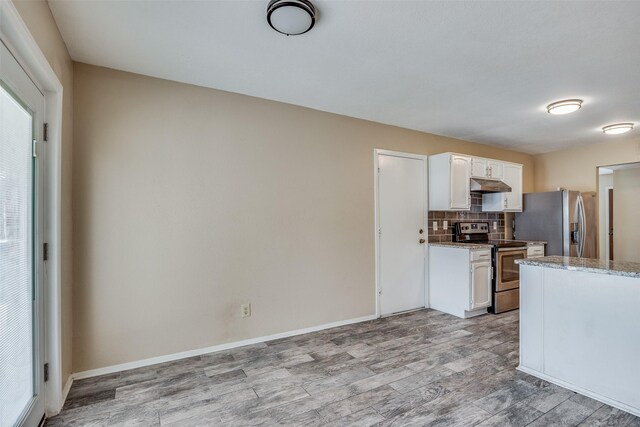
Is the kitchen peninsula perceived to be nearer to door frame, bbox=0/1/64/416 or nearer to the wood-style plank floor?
the wood-style plank floor

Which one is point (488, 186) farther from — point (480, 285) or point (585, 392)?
point (585, 392)

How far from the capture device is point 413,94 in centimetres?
321

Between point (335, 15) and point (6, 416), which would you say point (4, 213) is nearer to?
point (6, 416)

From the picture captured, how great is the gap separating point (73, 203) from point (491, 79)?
11.9 feet

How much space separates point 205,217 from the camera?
9.82 ft

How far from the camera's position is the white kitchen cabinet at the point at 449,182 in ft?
14.2

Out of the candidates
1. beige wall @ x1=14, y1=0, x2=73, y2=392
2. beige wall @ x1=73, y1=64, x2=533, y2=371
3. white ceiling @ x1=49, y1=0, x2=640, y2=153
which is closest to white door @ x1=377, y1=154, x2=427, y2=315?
beige wall @ x1=73, y1=64, x2=533, y2=371

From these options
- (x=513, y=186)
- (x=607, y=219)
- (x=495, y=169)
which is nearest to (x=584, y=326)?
(x=495, y=169)

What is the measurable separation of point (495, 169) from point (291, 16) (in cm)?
404

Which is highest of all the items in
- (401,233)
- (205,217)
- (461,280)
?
(205,217)

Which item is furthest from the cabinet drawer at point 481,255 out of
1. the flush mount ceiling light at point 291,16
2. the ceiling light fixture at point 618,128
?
the flush mount ceiling light at point 291,16

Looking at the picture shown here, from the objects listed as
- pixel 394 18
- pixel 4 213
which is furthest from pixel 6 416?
pixel 394 18

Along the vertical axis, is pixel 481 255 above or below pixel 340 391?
above

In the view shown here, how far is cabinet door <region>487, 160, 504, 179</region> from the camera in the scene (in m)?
4.74
